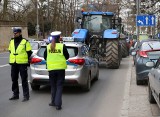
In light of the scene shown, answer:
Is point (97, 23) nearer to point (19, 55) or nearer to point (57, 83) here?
point (19, 55)

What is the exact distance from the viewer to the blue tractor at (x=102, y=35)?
743 inches

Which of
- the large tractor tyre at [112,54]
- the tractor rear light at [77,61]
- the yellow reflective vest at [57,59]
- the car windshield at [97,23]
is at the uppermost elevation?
the car windshield at [97,23]

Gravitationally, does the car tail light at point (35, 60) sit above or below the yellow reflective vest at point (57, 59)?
below

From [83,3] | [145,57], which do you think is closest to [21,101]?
[145,57]

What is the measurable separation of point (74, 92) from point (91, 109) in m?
2.48

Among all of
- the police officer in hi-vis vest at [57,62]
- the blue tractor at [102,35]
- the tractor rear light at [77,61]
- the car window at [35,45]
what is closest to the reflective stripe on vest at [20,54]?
the police officer in hi-vis vest at [57,62]

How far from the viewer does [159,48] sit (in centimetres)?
1234

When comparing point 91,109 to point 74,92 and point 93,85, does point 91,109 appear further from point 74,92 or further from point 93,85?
point 93,85

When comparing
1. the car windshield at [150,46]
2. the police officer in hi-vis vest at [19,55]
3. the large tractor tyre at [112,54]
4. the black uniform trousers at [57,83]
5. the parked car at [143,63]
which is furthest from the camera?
the large tractor tyre at [112,54]

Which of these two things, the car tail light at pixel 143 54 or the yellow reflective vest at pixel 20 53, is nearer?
the yellow reflective vest at pixel 20 53

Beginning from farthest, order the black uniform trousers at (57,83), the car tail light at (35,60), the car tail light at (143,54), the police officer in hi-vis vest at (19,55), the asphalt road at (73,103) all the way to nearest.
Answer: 1. the car tail light at (143,54)
2. the car tail light at (35,60)
3. the police officer in hi-vis vest at (19,55)
4. the black uniform trousers at (57,83)
5. the asphalt road at (73,103)

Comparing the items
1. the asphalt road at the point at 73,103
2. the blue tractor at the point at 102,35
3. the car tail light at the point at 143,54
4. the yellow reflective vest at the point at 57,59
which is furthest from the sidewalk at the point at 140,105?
the blue tractor at the point at 102,35

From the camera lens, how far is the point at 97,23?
2062cm

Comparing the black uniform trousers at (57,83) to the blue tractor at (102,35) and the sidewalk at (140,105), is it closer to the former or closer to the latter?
the sidewalk at (140,105)
